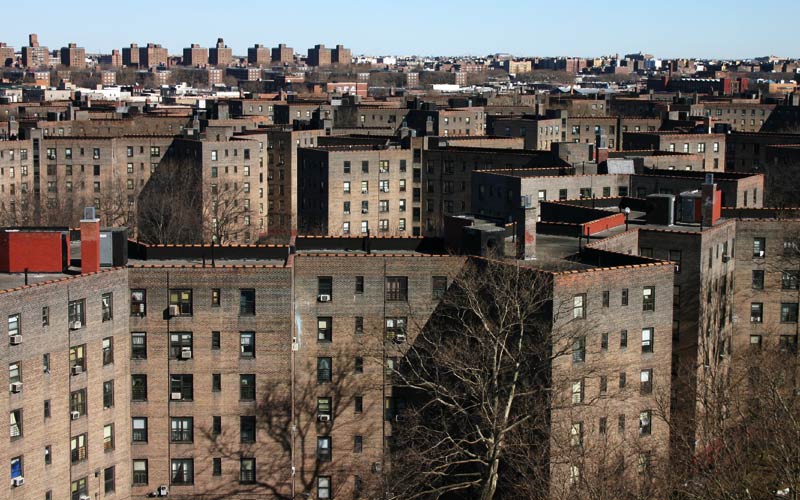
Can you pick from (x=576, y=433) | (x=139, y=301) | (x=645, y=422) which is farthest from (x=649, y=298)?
(x=139, y=301)

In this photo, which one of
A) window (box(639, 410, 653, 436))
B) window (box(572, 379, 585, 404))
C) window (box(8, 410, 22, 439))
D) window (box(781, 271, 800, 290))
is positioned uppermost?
window (box(781, 271, 800, 290))

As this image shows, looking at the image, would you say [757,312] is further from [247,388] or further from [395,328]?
[247,388]

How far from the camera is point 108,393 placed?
59.0 metres

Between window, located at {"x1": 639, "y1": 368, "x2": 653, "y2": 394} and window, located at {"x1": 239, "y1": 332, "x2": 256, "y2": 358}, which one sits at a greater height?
window, located at {"x1": 239, "y1": 332, "x2": 256, "y2": 358}

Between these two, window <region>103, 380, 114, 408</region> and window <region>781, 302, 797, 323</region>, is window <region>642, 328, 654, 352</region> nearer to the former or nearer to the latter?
window <region>781, 302, 797, 323</region>

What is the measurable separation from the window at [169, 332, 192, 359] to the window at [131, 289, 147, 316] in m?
1.72

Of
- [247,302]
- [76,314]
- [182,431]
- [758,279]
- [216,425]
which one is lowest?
[182,431]

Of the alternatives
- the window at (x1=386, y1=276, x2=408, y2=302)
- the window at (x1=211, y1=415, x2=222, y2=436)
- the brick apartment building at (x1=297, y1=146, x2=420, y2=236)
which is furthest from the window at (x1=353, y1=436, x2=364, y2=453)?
the brick apartment building at (x1=297, y1=146, x2=420, y2=236)

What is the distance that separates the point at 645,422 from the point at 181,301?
2198cm

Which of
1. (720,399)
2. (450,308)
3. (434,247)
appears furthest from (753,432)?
(434,247)

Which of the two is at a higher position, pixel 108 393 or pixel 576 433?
pixel 108 393

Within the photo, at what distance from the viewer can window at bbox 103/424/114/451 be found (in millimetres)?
59156

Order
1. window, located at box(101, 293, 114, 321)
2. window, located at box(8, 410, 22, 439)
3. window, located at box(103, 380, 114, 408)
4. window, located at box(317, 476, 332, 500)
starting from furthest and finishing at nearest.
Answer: window, located at box(317, 476, 332, 500), window, located at box(103, 380, 114, 408), window, located at box(101, 293, 114, 321), window, located at box(8, 410, 22, 439)

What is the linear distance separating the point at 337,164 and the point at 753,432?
7504 cm
